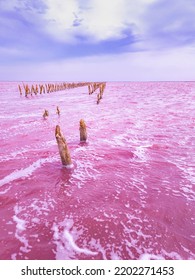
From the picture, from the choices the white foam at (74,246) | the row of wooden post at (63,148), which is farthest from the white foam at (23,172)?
the white foam at (74,246)

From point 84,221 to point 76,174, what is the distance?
255 cm

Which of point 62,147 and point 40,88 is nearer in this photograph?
point 62,147

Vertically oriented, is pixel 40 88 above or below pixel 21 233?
above

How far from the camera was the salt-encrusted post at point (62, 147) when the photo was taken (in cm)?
790

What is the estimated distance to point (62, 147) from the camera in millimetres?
8023

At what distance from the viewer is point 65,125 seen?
1611 centimetres

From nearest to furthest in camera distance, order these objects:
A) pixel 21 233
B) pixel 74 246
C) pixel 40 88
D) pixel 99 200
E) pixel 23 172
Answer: pixel 74 246 → pixel 21 233 → pixel 99 200 → pixel 23 172 → pixel 40 88

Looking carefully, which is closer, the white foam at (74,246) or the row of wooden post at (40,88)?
the white foam at (74,246)

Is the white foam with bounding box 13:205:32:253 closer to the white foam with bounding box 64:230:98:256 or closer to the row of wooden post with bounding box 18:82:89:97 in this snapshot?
the white foam with bounding box 64:230:98:256

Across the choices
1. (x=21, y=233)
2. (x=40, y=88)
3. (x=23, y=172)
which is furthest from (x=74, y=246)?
(x=40, y=88)

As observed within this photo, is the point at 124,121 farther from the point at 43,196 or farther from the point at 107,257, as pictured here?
the point at 107,257

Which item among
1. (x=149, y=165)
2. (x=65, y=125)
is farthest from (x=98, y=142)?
(x=65, y=125)

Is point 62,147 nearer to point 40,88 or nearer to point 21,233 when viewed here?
point 21,233

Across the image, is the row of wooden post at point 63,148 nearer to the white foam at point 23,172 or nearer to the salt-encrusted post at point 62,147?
the salt-encrusted post at point 62,147
